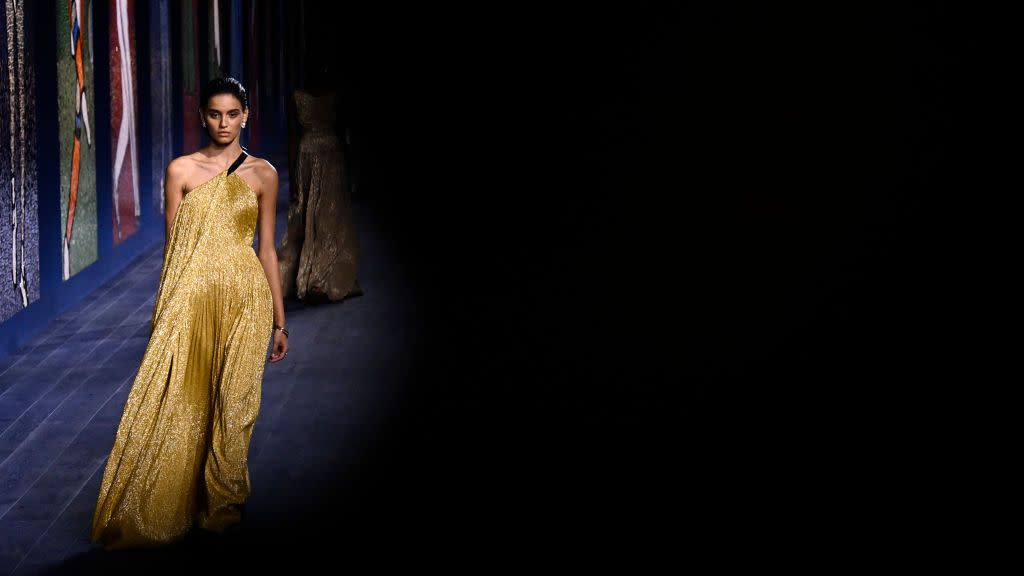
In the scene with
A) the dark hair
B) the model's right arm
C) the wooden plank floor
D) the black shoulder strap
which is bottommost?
the wooden plank floor

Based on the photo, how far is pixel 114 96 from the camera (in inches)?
304

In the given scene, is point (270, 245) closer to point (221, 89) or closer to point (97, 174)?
point (221, 89)

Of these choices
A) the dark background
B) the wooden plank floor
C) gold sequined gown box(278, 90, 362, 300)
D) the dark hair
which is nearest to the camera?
the dark hair

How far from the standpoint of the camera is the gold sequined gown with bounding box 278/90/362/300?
7.15 metres

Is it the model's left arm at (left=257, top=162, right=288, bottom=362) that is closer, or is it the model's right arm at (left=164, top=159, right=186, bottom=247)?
the model's right arm at (left=164, top=159, right=186, bottom=247)

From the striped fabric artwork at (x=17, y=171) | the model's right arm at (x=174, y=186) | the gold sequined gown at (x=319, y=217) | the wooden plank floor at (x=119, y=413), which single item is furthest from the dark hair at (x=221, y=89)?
the gold sequined gown at (x=319, y=217)

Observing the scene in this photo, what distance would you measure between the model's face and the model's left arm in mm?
178

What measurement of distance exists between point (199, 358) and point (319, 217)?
155 inches

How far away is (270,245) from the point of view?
11.6 ft

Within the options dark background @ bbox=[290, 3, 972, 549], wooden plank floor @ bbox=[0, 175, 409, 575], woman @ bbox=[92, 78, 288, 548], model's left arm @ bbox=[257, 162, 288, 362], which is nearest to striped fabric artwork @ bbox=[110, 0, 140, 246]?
wooden plank floor @ bbox=[0, 175, 409, 575]

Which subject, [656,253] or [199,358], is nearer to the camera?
[199,358]

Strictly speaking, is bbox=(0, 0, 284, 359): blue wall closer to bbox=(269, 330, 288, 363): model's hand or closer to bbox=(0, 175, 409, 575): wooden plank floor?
bbox=(0, 175, 409, 575): wooden plank floor

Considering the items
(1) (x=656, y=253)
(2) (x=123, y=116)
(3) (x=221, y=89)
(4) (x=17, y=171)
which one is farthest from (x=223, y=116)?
(1) (x=656, y=253)

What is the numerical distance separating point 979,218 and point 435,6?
7.77 meters
